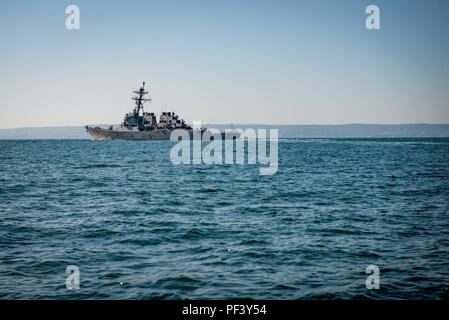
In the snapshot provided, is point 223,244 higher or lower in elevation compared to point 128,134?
lower

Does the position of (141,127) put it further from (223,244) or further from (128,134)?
(223,244)

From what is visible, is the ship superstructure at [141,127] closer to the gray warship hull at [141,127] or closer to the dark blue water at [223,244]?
the gray warship hull at [141,127]

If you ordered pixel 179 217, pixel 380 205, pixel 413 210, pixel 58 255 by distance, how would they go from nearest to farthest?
pixel 58 255, pixel 179 217, pixel 413 210, pixel 380 205

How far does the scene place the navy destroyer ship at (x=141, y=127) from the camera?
151 m

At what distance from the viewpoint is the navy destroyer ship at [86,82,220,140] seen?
15100 cm

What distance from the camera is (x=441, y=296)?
9.16 m

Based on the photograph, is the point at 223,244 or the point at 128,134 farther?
the point at 128,134

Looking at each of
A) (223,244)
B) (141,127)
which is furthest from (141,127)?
(223,244)

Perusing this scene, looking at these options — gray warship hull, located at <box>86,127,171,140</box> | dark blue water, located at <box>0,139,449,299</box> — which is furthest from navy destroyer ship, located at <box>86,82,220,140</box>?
dark blue water, located at <box>0,139,449,299</box>

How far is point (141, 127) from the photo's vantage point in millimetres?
151750
